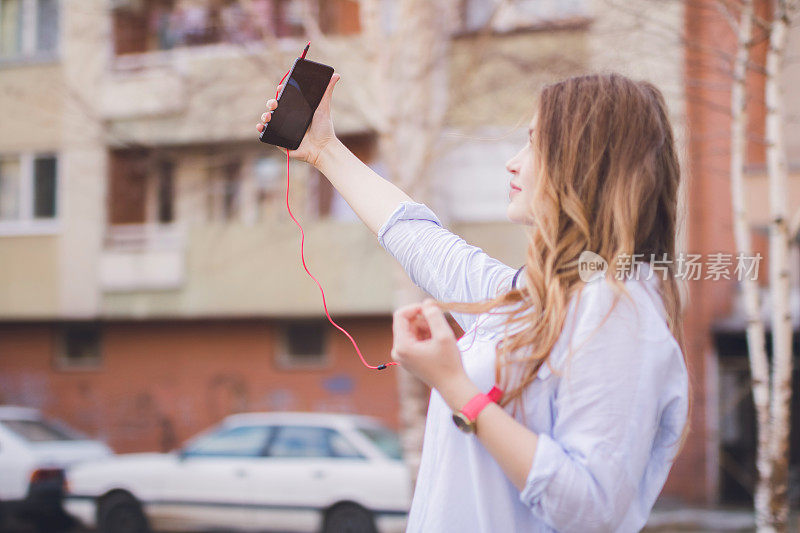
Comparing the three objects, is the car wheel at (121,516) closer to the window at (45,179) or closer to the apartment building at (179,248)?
the apartment building at (179,248)

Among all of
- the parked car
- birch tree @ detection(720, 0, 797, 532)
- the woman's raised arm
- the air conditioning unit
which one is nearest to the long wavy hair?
the woman's raised arm

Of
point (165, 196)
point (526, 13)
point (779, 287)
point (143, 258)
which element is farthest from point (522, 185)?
point (165, 196)

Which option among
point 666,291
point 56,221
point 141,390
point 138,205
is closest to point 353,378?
point 141,390

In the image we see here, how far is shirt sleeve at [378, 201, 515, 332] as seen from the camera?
182cm

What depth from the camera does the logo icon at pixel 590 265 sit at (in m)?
1.46

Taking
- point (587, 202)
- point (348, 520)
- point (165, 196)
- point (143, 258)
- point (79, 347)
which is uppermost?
point (165, 196)

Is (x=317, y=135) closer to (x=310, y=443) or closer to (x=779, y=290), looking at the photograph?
(x=779, y=290)

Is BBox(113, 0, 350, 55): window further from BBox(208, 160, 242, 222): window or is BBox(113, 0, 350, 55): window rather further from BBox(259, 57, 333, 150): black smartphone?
BBox(259, 57, 333, 150): black smartphone

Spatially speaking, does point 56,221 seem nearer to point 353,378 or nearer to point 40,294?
point 40,294

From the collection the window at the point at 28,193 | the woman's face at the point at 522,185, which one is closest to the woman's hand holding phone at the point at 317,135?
the woman's face at the point at 522,185

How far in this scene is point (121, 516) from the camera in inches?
Result: 364

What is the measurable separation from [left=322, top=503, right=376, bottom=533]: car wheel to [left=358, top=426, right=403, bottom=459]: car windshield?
2.06 feet

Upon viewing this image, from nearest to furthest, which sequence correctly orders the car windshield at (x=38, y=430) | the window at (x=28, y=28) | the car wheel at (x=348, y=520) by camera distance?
1. the car wheel at (x=348, y=520)
2. the car windshield at (x=38, y=430)
3. the window at (x=28, y=28)

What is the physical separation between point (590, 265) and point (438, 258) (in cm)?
44
